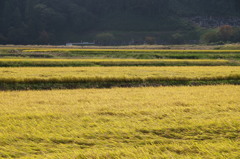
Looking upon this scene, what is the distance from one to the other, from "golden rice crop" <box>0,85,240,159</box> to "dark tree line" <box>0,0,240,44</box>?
424ft

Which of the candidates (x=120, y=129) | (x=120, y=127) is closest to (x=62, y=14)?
(x=120, y=127)

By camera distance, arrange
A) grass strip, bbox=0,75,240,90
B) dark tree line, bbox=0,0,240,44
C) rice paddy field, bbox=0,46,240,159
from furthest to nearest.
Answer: dark tree line, bbox=0,0,240,44
grass strip, bbox=0,75,240,90
rice paddy field, bbox=0,46,240,159

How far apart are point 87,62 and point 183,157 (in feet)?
119

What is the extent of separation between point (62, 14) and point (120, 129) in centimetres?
15218

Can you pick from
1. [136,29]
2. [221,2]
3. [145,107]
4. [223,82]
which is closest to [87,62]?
[223,82]

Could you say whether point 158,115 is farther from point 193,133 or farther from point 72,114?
point 72,114

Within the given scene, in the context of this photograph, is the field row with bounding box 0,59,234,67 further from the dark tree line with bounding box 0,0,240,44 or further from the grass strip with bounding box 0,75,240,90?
the dark tree line with bounding box 0,0,240,44

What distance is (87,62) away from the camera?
45.3 m

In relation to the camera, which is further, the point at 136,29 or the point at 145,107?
the point at 136,29

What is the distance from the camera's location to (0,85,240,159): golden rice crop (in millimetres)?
10289

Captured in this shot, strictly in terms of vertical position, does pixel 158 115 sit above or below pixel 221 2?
below

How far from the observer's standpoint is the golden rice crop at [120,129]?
33.8ft

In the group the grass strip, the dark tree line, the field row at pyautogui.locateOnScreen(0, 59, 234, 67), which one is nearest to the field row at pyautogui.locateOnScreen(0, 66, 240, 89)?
the grass strip

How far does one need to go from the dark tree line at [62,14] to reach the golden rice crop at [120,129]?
129 meters
